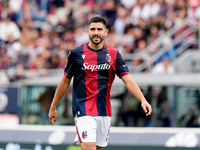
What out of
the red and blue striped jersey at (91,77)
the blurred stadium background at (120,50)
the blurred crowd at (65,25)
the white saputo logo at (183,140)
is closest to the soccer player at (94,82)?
the red and blue striped jersey at (91,77)

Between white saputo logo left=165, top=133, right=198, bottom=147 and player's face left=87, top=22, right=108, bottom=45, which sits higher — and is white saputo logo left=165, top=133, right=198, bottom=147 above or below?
below

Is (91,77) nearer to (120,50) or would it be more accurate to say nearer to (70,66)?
(70,66)

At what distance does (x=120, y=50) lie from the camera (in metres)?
16.7

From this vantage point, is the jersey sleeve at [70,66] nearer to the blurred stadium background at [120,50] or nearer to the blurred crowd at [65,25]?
the blurred stadium background at [120,50]

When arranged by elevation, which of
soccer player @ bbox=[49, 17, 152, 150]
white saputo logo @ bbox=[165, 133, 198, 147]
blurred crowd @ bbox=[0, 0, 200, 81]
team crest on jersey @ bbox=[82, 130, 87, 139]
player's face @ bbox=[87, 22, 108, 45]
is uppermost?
blurred crowd @ bbox=[0, 0, 200, 81]

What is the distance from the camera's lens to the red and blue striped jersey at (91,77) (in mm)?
A: 6059

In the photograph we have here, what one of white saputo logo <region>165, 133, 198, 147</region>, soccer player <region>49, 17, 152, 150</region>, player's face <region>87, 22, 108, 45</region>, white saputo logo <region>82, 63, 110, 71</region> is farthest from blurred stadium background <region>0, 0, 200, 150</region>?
player's face <region>87, 22, 108, 45</region>

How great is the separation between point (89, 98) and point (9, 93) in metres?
9.99

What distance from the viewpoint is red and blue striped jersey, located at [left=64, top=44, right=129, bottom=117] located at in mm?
6059

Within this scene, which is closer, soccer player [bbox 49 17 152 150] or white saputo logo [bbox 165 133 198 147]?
soccer player [bbox 49 17 152 150]

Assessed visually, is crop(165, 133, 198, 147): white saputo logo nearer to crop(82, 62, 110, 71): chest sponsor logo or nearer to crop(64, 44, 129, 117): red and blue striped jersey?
crop(64, 44, 129, 117): red and blue striped jersey

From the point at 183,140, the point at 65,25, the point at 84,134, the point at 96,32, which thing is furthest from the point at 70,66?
the point at 65,25

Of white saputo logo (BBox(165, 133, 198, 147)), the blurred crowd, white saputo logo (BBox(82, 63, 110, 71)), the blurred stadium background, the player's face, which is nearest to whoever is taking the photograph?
the player's face

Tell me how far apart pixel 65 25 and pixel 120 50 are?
3.05m
